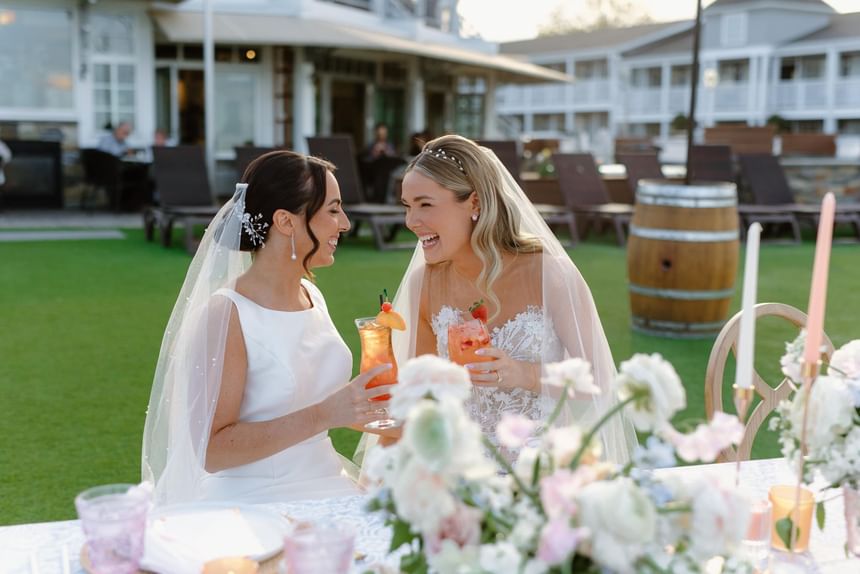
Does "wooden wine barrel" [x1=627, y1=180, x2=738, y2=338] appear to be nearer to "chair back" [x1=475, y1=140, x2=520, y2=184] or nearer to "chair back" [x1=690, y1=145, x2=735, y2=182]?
"chair back" [x1=475, y1=140, x2=520, y2=184]

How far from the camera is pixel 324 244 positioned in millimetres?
2227

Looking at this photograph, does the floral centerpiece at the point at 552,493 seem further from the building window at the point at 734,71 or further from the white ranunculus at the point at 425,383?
the building window at the point at 734,71

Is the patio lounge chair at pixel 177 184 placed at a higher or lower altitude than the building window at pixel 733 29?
lower

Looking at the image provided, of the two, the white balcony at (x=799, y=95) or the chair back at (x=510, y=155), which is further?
the white balcony at (x=799, y=95)

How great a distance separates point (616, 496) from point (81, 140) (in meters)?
14.2

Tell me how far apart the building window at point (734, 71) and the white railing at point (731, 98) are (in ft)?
3.20

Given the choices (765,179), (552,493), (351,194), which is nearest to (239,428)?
(552,493)

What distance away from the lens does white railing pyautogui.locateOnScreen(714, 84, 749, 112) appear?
30.9m

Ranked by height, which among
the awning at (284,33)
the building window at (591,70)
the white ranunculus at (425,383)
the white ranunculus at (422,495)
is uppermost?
the building window at (591,70)

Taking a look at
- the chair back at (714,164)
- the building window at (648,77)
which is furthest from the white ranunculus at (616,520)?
the building window at (648,77)

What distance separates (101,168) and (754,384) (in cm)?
1169

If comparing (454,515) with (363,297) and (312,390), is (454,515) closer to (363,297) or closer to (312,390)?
(312,390)

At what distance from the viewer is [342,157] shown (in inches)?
397

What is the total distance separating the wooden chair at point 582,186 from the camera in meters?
10.9
